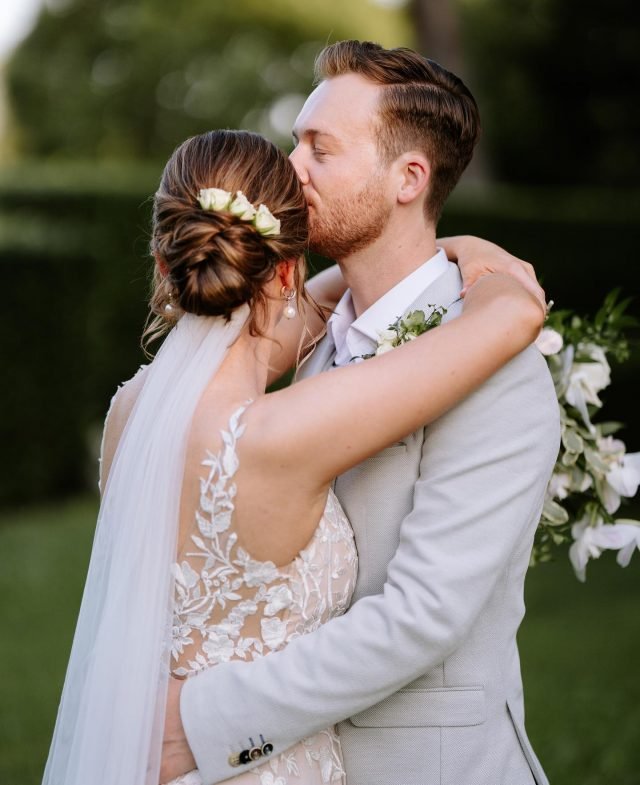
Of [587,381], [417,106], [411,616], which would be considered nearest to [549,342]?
[587,381]

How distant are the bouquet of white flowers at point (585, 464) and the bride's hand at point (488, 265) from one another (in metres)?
0.30

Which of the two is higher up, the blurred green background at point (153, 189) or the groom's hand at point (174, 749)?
the groom's hand at point (174, 749)

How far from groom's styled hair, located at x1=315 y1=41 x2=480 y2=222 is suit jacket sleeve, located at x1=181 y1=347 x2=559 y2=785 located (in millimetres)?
815

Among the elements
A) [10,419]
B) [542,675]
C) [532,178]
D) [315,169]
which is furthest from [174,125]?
[315,169]

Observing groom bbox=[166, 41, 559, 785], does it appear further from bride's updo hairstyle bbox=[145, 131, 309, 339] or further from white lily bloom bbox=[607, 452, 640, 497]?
white lily bloom bbox=[607, 452, 640, 497]

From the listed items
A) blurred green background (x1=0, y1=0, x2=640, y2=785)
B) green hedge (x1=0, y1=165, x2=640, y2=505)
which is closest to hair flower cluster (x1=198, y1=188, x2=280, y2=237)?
blurred green background (x1=0, y1=0, x2=640, y2=785)

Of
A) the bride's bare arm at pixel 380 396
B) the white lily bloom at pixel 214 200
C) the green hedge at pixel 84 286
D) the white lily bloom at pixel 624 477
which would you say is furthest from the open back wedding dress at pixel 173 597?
the green hedge at pixel 84 286

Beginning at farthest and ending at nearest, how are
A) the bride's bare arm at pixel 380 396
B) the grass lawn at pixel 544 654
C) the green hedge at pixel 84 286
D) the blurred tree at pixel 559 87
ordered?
1. the blurred tree at pixel 559 87
2. the green hedge at pixel 84 286
3. the grass lawn at pixel 544 654
4. the bride's bare arm at pixel 380 396

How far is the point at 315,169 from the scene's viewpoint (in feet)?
9.04

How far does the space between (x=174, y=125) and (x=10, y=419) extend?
20583mm

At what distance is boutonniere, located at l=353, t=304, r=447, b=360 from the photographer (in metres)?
2.49

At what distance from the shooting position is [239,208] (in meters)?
2.29

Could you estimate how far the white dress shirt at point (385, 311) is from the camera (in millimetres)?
2736

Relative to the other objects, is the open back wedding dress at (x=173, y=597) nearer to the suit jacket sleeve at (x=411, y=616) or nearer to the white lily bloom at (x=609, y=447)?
the suit jacket sleeve at (x=411, y=616)
